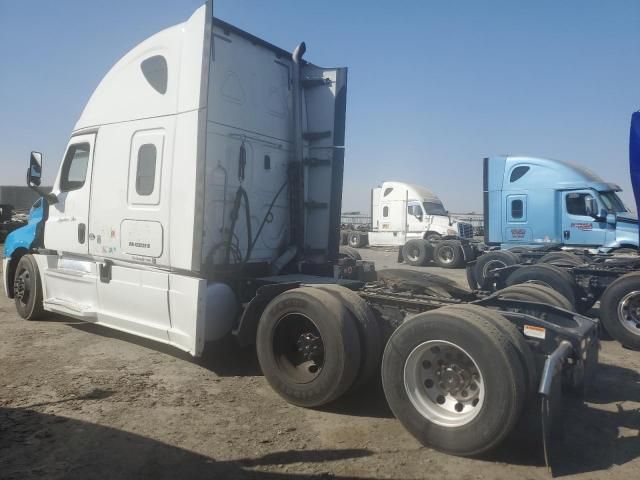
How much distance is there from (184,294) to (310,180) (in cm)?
243

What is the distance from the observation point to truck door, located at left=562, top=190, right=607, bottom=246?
11.9 m

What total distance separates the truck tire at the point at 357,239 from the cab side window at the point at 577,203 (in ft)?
52.5

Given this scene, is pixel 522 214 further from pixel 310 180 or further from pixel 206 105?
pixel 206 105

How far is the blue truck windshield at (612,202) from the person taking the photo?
39.1ft

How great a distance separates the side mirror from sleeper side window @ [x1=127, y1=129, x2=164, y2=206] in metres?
2.29

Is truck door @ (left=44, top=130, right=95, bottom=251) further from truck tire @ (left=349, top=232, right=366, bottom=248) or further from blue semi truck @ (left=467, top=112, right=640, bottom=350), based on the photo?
truck tire @ (left=349, top=232, right=366, bottom=248)

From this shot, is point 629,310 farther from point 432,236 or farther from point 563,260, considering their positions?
point 432,236

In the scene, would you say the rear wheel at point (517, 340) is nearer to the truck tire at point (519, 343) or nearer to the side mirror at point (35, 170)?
the truck tire at point (519, 343)

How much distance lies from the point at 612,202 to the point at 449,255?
25.0 feet

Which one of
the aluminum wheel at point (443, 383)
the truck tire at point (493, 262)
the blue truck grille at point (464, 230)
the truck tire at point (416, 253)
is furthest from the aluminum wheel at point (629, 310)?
the blue truck grille at point (464, 230)

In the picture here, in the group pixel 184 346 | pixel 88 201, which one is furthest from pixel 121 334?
pixel 184 346

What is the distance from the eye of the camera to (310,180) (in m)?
6.55

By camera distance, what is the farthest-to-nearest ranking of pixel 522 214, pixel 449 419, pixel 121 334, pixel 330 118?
1. pixel 522 214
2. pixel 121 334
3. pixel 330 118
4. pixel 449 419

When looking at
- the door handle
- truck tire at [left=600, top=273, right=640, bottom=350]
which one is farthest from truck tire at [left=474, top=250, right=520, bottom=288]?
the door handle
